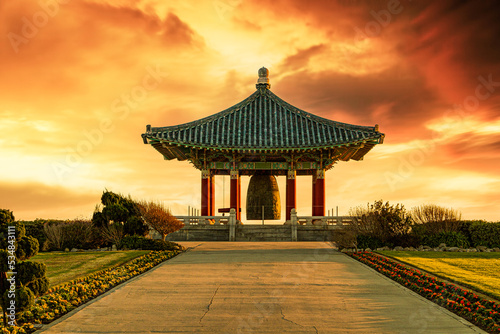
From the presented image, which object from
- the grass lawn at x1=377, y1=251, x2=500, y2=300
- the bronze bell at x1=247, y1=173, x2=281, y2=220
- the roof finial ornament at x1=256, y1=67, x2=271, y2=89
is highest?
the roof finial ornament at x1=256, y1=67, x2=271, y2=89

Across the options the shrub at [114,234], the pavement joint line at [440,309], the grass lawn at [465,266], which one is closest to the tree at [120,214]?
the shrub at [114,234]

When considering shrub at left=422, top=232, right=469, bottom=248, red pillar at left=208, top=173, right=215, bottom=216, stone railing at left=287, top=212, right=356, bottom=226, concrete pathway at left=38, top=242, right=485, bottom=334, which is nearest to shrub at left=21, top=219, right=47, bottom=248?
concrete pathway at left=38, top=242, right=485, bottom=334

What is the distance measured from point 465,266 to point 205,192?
71.9 ft

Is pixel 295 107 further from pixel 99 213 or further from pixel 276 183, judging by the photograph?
pixel 99 213

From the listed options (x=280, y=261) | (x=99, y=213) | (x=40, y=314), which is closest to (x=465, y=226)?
(x=280, y=261)

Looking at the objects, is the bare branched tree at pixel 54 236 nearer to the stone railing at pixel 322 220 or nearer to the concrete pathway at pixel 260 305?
the concrete pathway at pixel 260 305

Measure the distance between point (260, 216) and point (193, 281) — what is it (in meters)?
24.4

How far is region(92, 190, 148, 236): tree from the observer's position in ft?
86.8

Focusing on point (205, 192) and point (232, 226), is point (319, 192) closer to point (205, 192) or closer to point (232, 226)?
point (232, 226)

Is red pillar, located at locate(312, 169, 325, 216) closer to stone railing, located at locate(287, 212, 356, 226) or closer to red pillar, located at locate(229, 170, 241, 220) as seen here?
stone railing, located at locate(287, 212, 356, 226)

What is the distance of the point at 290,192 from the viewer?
1495 inches

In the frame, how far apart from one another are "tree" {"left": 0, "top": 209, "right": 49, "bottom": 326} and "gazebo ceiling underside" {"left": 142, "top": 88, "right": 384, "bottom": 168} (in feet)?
83.5

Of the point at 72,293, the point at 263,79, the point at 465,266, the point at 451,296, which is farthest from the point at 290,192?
the point at 72,293

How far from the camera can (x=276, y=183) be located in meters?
40.0
